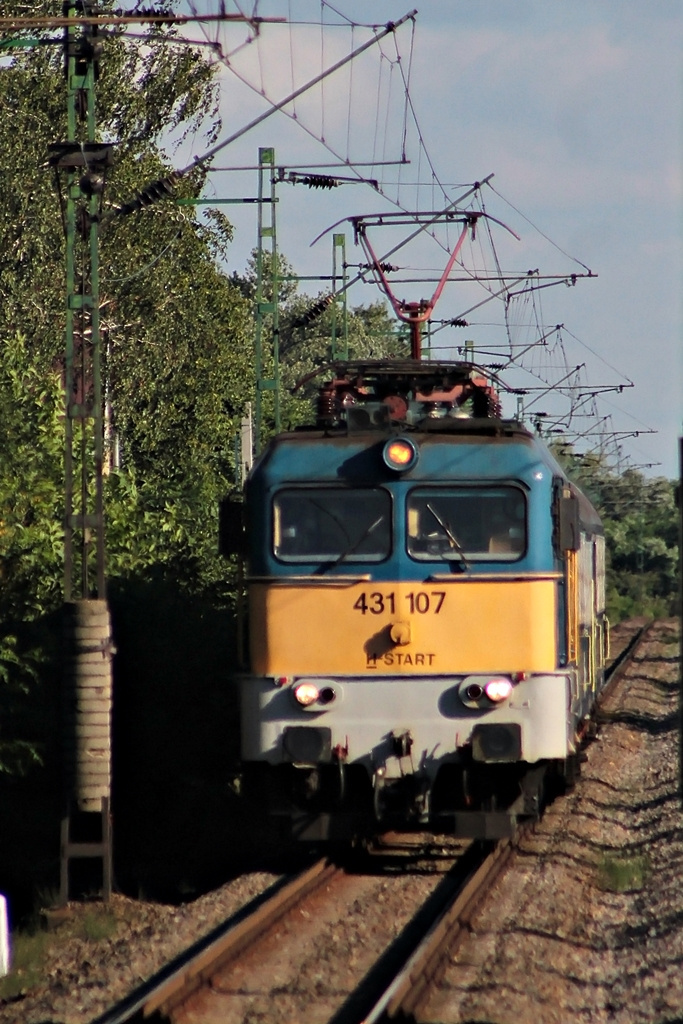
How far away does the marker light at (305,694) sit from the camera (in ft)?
35.5

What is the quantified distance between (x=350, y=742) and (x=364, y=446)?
2073 mm

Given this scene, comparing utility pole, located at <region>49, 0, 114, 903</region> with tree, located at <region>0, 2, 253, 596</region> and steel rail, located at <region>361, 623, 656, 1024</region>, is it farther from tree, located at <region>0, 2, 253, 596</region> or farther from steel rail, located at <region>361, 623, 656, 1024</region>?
tree, located at <region>0, 2, 253, 596</region>

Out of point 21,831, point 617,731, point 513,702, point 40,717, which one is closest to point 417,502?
point 513,702

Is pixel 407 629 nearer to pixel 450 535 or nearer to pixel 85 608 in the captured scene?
pixel 450 535

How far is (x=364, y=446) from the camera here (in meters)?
11.2

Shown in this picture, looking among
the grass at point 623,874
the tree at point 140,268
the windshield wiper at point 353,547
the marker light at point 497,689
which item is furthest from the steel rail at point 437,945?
the tree at point 140,268

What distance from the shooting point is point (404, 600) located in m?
10.9

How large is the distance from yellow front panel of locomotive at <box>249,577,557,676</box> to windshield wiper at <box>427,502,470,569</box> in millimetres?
144

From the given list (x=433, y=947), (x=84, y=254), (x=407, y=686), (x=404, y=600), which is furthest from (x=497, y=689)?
(x=84, y=254)

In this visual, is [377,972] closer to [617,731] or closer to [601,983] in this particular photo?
[601,983]

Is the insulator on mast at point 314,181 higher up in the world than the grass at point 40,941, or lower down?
higher up

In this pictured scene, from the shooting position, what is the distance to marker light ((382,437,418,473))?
11031 millimetres

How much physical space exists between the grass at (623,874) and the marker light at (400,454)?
322 centimetres

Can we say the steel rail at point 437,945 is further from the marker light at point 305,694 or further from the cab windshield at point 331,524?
the cab windshield at point 331,524
